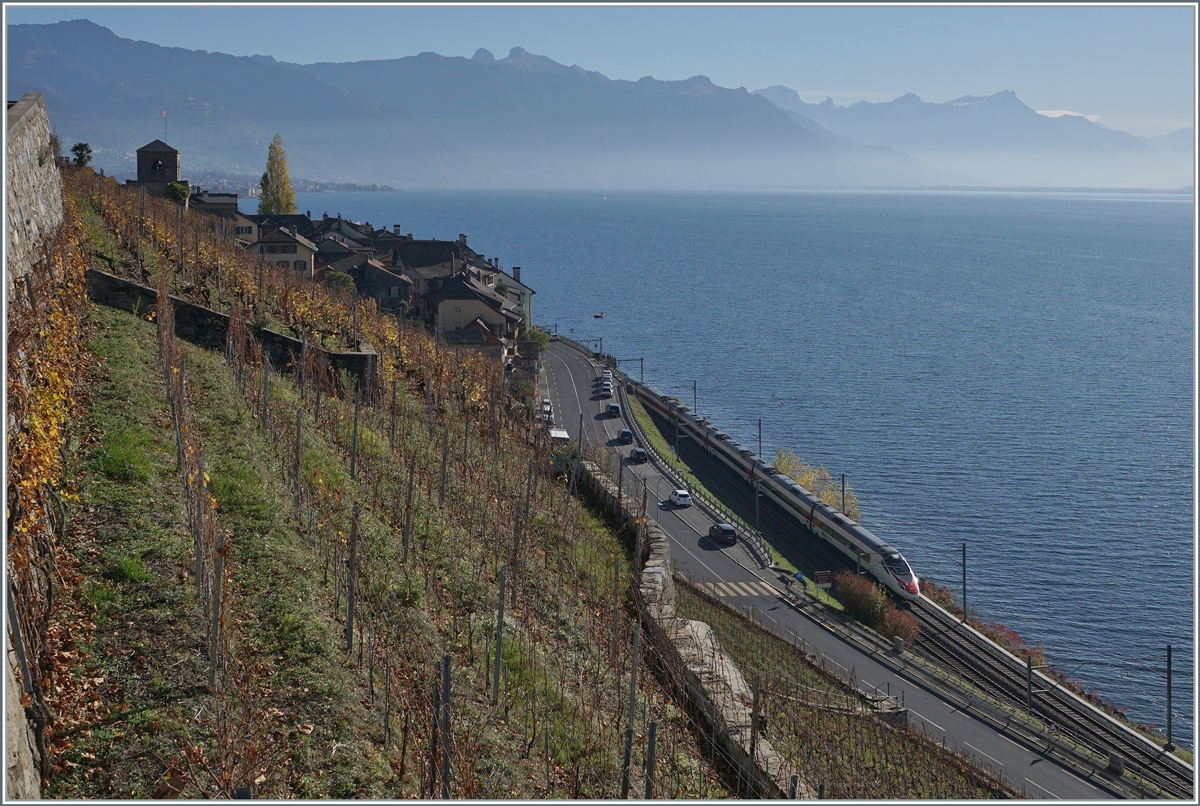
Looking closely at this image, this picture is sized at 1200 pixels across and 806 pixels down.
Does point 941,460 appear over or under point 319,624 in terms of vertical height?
under

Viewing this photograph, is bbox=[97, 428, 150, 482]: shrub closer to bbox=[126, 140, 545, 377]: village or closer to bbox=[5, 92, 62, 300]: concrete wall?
bbox=[5, 92, 62, 300]: concrete wall

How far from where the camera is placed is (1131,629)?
157 feet

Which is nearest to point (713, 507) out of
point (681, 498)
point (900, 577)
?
point (681, 498)

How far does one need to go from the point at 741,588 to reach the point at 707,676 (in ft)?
96.2

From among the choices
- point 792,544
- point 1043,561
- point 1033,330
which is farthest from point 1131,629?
point 1033,330

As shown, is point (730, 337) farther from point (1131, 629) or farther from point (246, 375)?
point (246, 375)

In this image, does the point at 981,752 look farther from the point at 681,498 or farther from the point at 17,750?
the point at 17,750

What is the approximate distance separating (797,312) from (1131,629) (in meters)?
86.9

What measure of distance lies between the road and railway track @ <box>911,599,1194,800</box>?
332 centimetres

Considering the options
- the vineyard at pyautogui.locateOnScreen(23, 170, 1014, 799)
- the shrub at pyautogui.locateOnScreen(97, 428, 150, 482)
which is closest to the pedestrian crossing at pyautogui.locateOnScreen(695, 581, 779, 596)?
the vineyard at pyautogui.locateOnScreen(23, 170, 1014, 799)

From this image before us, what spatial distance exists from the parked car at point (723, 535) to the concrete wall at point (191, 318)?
2629cm

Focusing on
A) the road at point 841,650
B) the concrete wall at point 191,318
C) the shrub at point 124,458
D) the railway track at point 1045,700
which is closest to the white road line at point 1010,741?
the road at point 841,650

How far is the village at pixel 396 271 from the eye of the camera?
2601 inches

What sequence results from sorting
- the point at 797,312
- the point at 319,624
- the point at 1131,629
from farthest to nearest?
the point at 797,312
the point at 1131,629
the point at 319,624
